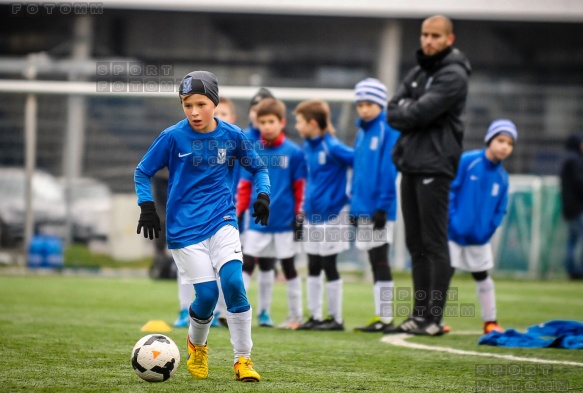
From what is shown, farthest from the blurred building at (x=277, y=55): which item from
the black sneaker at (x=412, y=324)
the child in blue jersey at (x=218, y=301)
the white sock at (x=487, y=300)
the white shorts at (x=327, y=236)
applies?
the black sneaker at (x=412, y=324)

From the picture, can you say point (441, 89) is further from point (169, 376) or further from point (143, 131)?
point (143, 131)

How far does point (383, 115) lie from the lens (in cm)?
855

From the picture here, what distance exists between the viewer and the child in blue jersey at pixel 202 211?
17.6 ft

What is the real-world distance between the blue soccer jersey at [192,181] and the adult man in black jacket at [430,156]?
2.16 meters

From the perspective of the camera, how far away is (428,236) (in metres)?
7.52

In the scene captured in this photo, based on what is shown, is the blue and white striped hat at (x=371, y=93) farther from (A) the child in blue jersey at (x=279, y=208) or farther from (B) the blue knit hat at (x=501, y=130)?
(B) the blue knit hat at (x=501, y=130)

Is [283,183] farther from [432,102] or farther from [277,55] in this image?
[277,55]

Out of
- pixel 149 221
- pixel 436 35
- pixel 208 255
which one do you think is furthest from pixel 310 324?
pixel 149 221

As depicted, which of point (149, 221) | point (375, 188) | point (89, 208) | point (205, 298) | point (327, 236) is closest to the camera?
point (149, 221)

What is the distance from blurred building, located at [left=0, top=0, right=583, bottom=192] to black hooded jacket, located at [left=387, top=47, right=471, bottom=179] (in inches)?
279

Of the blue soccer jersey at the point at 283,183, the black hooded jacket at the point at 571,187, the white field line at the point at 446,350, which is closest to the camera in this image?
the white field line at the point at 446,350

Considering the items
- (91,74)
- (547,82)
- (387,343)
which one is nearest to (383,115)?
(387,343)

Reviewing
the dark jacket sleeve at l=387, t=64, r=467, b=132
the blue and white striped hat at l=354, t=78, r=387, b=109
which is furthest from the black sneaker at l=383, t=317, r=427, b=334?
the blue and white striped hat at l=354, t=78, r=387, b=109

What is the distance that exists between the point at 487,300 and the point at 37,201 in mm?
8884
